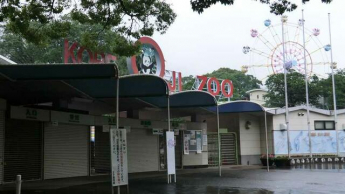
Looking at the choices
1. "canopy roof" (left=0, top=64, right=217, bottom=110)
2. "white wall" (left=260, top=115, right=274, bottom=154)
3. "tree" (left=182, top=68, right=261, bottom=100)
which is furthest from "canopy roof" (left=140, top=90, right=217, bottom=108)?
"tree" (left=182, top=68, right=261, bottom=100)

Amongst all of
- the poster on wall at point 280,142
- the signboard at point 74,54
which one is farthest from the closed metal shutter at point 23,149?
the poster on wall at point 280,142

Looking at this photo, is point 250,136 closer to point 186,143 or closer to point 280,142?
→ point 280,142

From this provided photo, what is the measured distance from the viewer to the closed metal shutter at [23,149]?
15359 millimetres

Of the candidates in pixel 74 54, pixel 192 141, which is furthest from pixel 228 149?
pixel 74 54

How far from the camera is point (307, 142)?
2786 cm

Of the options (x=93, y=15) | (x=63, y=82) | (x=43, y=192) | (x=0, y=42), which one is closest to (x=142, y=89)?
(x=63, y=82)

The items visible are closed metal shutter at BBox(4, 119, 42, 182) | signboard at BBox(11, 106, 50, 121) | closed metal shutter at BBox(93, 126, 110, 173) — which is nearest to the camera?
signboard at BBox(11, 106, 50, 121)

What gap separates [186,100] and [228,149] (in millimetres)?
9717

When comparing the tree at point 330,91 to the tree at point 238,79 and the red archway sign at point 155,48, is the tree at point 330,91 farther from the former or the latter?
the red archway sign at point 155,48

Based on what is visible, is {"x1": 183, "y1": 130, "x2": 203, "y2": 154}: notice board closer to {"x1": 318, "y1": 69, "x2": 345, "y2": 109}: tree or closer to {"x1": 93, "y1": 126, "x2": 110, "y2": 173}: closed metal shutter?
{"x1": 93, "y1": 126, "x2": 110, "y2": 173}: closed metal shutter

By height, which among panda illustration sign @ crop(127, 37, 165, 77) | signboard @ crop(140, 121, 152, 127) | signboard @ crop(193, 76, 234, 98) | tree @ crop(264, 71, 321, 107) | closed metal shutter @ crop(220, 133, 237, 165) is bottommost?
closed metal shutter @ crop(220, 133, 237, 165)

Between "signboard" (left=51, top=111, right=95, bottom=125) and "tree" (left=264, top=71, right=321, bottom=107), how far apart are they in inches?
1342

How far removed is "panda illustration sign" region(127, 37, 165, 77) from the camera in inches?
727

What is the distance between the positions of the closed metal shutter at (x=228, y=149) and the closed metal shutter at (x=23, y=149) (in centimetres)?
1319
